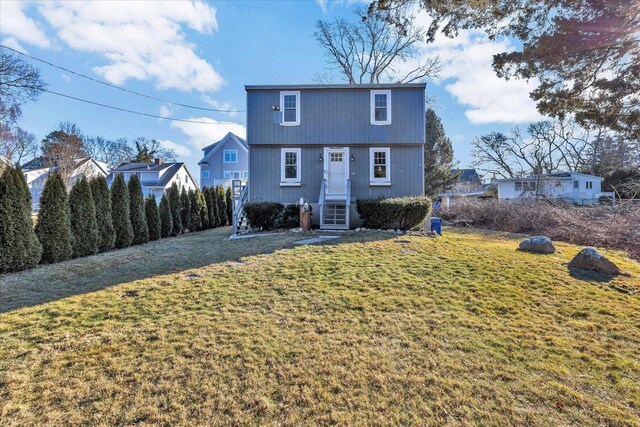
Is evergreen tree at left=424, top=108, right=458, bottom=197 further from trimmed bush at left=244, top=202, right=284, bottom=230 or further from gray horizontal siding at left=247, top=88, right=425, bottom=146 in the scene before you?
trimmed bush at left=244, top=202, right=284, bottom=230

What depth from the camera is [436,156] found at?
24.8m

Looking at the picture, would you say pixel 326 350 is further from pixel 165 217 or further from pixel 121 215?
pixel 165 217

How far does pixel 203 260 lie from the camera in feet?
22.9

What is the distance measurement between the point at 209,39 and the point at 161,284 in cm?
1182

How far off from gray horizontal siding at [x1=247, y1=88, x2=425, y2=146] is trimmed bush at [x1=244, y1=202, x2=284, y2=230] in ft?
9.32

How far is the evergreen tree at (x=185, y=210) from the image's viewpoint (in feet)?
46.2

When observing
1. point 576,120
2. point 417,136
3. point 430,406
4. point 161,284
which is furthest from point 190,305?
point 576,120

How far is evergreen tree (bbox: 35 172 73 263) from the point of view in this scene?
23.3ft

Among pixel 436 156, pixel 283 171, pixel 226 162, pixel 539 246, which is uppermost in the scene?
pixel 226 162

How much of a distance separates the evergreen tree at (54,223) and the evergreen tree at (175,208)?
5432 mm

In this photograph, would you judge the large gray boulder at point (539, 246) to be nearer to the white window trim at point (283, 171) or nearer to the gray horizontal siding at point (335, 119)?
the gray horizontal siding at point (335, 119)

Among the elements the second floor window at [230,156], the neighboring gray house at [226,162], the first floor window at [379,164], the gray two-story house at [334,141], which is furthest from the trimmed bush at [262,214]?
the second floor window at [230,156]

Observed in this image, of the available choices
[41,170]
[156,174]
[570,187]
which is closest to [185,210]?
[156,174]

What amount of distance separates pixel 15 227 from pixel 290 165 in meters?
8.47
